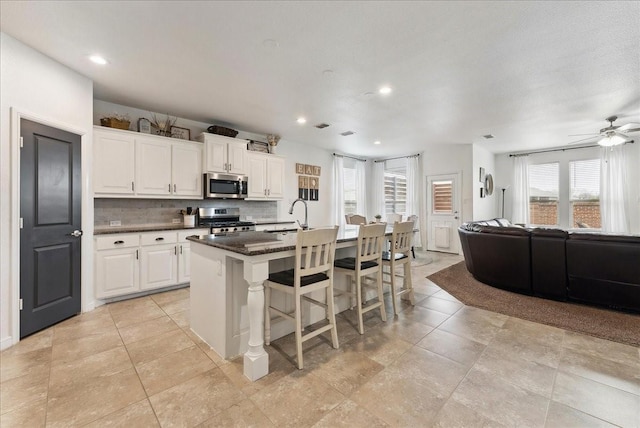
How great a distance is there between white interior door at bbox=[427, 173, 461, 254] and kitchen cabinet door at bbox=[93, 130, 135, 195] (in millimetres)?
6300

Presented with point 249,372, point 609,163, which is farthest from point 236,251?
point 609,163

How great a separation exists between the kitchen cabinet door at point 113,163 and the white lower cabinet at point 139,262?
652 millimetres

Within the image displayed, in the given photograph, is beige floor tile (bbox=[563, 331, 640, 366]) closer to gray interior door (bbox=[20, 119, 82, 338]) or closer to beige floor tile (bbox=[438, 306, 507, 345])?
beige floor tile (bbox=[438, 306, 507, 345])

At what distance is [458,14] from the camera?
2008 millimetres

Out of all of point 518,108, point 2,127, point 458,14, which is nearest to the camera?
point 458,14

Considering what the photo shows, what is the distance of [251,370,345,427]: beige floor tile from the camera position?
60.4 inches

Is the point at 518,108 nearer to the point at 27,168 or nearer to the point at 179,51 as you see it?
the point at 179,51

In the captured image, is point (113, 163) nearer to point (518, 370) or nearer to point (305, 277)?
point (305, 277)

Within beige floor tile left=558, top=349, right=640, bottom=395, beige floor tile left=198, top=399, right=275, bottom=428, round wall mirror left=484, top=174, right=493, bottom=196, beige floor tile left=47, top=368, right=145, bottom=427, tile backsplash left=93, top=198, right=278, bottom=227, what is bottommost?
beige floor tile left=198, top=399, right=275, bottom=428

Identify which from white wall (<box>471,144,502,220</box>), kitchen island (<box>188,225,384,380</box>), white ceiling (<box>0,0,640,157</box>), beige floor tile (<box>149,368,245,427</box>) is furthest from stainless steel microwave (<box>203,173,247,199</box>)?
white wall (<box>471,144,502,220</box>)

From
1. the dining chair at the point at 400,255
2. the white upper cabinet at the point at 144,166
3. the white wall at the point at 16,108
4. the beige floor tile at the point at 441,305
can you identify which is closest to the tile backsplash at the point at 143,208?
the white upper cabinet at the point at 144,166

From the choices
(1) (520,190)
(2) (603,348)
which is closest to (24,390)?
(2) (603,348)

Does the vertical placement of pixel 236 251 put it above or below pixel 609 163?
below

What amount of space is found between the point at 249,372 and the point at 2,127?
2.89m
